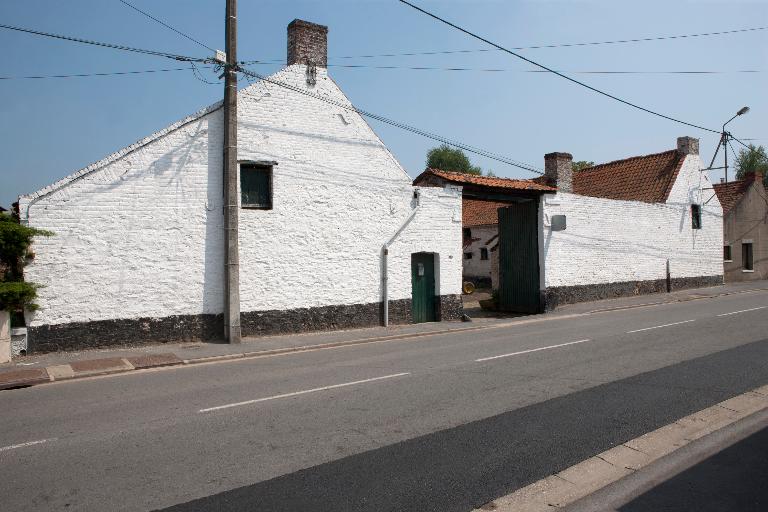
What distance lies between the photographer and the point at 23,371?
10.0 m

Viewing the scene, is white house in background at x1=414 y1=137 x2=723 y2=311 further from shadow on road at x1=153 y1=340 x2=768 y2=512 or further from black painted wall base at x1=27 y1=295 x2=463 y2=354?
shadow on road at x1=153 y1=340 x2=768 y2=512

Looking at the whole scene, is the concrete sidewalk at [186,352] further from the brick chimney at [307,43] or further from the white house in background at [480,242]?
the white house in background at [480,242]

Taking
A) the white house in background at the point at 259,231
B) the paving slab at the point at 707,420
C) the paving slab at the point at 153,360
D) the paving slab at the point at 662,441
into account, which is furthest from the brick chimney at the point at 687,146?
the paving slab at the point at 153,360

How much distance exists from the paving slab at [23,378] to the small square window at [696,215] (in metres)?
29.0

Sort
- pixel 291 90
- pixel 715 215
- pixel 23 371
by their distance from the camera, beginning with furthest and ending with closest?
pixel 715 215, pixel 291 90, pixel 23 371

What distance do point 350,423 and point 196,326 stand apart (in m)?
8.43

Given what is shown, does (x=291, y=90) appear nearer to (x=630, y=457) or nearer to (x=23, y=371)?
(x=23, y=371)

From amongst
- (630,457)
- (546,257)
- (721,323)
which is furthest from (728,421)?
(546,257)

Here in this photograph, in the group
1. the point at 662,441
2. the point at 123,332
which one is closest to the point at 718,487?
the point at 662,441

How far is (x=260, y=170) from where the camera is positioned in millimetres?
14516

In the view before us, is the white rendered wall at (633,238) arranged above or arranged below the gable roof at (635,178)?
below

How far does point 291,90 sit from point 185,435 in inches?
444

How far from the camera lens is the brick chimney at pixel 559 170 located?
885 inches

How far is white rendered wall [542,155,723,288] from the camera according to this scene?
2123cm
